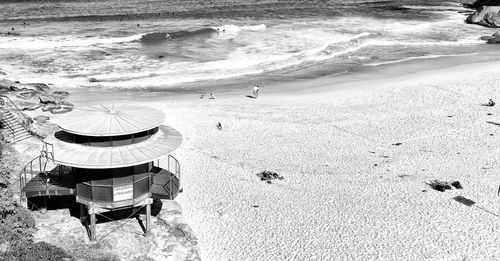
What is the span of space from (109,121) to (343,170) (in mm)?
14002

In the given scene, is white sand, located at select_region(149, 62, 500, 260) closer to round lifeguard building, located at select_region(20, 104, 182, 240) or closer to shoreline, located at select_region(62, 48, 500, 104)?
shoreline, located at select_region(62, 48, 500, 104)

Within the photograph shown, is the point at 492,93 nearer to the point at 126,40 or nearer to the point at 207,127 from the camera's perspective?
the point at 207,127

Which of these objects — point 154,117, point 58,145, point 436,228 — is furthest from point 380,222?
point 58,145

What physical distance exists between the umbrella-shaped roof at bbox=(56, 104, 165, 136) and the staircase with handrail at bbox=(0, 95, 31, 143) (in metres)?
11.1

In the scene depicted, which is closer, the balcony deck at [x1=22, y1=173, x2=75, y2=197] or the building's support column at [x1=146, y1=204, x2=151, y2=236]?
the balcony deck at [x1=22, y1=173, x2=75, y2=197]

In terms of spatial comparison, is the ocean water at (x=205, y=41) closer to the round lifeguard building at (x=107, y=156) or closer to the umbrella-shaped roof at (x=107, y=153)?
the round lifeguard building at (x=107, y=156)

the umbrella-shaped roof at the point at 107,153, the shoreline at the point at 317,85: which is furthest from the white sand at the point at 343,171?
the umbrella-shaped roof at the point at 107,153

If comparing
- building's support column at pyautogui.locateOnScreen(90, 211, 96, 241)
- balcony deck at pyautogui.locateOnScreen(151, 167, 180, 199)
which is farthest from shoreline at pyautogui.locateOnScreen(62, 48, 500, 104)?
building's support column at pyautogui.locateOnScreen(90, 211, 96, 241)

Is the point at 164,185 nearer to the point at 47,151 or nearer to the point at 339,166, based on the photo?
the point at 47,151

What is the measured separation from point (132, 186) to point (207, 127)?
14.7 meters

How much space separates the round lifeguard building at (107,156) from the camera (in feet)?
59.5

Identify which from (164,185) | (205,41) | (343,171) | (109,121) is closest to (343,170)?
(343,171)

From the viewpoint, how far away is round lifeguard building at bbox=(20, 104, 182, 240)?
18.1 m

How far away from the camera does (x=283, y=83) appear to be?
4591 centimetres
